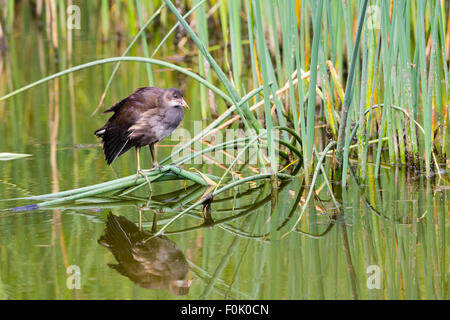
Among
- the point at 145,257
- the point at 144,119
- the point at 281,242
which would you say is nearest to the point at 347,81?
the point at 281,242

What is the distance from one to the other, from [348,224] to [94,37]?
7235mm

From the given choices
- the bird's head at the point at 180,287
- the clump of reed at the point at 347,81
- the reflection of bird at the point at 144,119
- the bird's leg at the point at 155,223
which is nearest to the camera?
the bird's head at the point at 180,287

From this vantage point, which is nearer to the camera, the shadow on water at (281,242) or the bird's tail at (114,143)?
the shadow on water at (281,242)

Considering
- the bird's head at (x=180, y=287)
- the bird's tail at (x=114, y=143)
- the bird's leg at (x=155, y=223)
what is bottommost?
the bird's head at (x=180, y=287)

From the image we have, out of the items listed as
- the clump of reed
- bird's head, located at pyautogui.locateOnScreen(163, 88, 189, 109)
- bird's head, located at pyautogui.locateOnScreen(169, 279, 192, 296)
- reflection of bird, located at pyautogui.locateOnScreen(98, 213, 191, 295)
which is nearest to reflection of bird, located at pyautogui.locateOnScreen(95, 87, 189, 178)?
bird's head, located at pyautogui.locateOnScreen(163, 88, 189, 109)

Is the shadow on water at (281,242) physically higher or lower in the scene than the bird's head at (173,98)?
lower

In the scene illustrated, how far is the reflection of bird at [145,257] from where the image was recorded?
8.96ft

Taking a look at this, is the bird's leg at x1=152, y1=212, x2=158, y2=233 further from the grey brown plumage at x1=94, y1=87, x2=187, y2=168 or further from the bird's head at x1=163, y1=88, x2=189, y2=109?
the bird's head at x1=163, y1=88, x2=189, y2=109

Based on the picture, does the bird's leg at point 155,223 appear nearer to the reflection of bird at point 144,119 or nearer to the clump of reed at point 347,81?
the reflection of bird at point 144,119

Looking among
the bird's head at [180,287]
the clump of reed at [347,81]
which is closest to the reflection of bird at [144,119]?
the clump of reed at [347,81]

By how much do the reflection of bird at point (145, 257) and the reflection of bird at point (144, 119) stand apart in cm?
54

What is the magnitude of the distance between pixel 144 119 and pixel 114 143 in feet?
0.82

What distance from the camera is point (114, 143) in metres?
3.89

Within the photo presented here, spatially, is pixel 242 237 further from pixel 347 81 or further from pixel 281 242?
pixel 347 81
